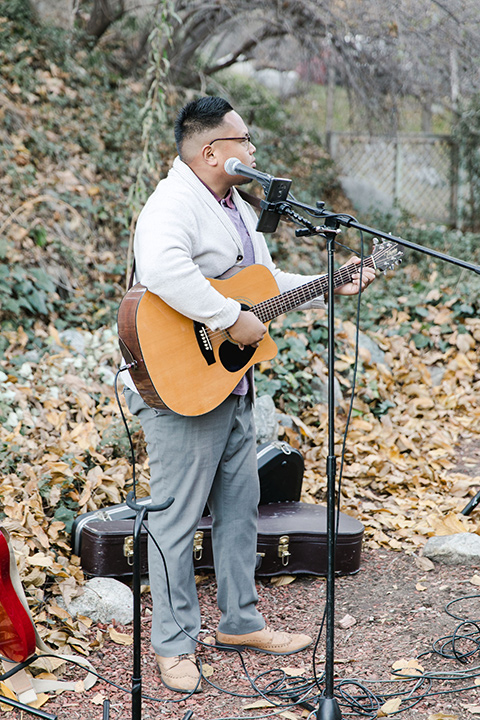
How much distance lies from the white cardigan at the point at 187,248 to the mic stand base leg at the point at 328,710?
116 centimetres

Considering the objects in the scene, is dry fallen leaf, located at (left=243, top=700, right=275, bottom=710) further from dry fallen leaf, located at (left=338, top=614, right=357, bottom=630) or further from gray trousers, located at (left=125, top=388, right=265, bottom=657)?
dry fallen leaf, located at (left=338, top=614, right=357, bottom=630)

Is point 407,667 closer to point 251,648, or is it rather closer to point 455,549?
point 251,648

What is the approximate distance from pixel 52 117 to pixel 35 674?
19.3 feet

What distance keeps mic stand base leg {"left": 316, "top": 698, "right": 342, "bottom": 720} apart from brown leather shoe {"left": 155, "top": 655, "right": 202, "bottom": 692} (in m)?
0.52

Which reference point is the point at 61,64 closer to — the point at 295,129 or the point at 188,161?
the point at 295,129

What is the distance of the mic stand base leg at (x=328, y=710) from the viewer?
197 centimetres

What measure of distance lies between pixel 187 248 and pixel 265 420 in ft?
6.85

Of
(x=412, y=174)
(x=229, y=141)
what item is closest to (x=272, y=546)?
(x=229, y=141)

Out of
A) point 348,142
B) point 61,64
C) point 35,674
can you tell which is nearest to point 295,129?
point 348,142

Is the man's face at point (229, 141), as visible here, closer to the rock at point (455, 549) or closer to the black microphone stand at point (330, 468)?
the black microphone stand at point (330, 468)

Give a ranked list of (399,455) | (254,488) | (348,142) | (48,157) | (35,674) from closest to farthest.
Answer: (35,674) < (254,488) < (399,455) < (48,157) < (348,142)

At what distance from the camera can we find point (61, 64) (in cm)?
→ 758

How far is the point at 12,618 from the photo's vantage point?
2033 mm

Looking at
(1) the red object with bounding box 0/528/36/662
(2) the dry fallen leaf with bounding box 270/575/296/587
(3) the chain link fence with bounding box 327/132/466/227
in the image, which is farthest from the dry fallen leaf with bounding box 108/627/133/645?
(3) the chain link fence with bounding box 327/132/466/227
